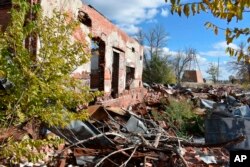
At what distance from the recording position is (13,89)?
12.9 feet

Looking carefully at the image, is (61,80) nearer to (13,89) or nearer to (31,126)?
(13,89)

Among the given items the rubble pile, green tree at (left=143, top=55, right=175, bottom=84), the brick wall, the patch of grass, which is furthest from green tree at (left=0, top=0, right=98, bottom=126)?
the brick wall

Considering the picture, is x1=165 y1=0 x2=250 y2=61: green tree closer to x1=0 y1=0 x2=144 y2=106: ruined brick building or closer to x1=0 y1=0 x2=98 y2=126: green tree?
x1=0 y1=0 x2=98 y2=126: green tree

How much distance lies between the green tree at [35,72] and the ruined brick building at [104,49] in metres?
1.68

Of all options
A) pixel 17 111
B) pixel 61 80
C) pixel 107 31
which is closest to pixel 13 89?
pixel 17 111

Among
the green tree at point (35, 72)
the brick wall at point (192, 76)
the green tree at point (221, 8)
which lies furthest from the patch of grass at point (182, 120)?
the brick wall at point (192, 76)

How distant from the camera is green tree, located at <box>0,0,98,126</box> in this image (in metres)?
3.80

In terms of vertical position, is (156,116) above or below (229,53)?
below

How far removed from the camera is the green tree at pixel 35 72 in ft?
12.5

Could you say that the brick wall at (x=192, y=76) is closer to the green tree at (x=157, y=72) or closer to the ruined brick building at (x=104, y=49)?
Result: the green tree at (x=157, y=72)

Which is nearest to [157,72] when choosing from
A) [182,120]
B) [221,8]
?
[182,120]

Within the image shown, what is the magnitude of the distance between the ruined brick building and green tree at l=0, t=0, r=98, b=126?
1.68 meters

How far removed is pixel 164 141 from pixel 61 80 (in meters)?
2.33

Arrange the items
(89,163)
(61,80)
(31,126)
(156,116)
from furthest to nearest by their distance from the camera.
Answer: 1. (156,116)
2. (31,126)
3. (89,163)
4. (61,80)
